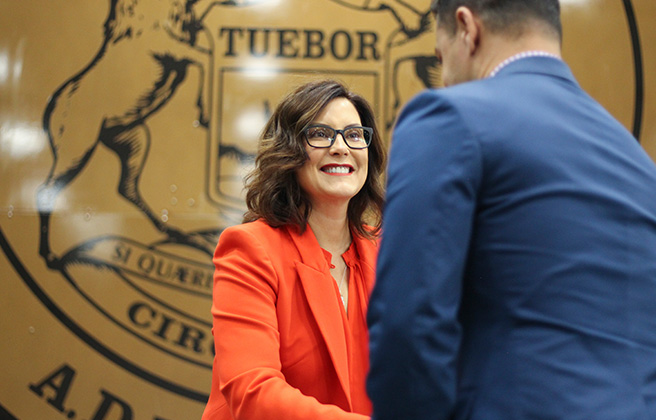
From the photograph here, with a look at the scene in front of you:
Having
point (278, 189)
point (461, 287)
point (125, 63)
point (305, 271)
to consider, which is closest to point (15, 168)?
point (125, 63)

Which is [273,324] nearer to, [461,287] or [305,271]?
[305,271]

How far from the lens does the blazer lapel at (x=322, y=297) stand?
1548 millimetres

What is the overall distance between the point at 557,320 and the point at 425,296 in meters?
0.17

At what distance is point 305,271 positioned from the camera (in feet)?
5.40

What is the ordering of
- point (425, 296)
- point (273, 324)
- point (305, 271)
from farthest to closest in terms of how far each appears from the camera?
point (305, 271) < point (273, 324) < point (425, 296)

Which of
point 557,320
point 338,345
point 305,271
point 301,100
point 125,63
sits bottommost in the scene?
point 338,345

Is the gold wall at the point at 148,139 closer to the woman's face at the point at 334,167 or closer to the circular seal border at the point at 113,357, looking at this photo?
the circular seal border at the point at 113,357

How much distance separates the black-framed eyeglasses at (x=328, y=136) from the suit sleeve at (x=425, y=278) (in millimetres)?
961

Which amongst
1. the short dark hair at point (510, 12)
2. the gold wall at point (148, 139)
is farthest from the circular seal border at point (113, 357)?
the short dark hair at point (510, 12)

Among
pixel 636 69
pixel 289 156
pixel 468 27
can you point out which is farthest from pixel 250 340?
pixel 636 69

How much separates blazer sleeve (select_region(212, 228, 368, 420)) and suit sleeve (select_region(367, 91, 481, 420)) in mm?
494

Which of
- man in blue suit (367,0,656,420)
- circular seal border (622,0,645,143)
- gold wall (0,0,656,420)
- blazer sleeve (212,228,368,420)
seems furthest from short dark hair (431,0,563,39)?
circular seal border (622,0,645,143)

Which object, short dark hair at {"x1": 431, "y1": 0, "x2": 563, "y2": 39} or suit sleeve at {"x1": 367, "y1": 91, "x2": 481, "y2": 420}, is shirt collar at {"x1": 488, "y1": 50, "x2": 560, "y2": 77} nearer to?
short dark hair at {"x1": 431, "y1": 0, "x2": 563, "y2": 39}

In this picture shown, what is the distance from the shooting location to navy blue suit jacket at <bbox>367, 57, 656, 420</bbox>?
2.69 feet
